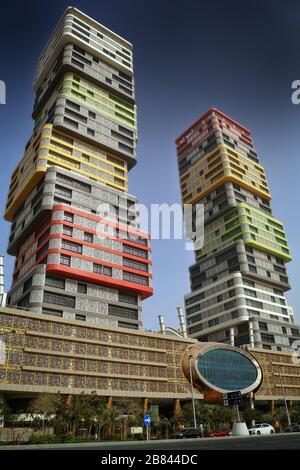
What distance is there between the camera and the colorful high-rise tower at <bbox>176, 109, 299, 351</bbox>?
114m

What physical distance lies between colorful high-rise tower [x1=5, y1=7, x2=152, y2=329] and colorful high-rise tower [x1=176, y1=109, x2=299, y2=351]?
121ft

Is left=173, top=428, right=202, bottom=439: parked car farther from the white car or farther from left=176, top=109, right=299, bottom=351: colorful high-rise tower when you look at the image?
left=176, top=109, right=299, bottom=351: colorful high-rise tower

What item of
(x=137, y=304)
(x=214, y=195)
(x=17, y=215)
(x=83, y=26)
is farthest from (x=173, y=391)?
(x=83, y=26)

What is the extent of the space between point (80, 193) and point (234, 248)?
181 feet

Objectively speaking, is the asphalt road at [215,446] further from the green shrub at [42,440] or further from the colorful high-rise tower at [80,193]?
the colorful high-rise tower at [80,193]

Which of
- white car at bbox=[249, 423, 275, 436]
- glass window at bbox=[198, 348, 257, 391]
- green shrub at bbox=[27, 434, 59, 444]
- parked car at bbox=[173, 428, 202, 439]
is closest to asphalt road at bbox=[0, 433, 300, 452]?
green shrub at bbox=[27, 434, 59, 444]

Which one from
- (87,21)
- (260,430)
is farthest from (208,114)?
(260,430)

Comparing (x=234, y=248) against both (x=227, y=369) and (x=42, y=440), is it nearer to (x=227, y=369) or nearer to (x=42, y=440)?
(x=227, y=369)

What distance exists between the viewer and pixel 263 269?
123 meters

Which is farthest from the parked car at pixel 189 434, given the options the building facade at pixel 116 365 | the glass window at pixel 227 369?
the glass window at pixel 227 369

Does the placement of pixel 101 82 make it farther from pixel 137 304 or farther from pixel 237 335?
pixel 237 335

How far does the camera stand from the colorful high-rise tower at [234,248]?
114312 mm

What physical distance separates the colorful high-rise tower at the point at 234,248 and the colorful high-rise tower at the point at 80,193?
121 feet

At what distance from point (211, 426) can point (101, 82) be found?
300 feet
